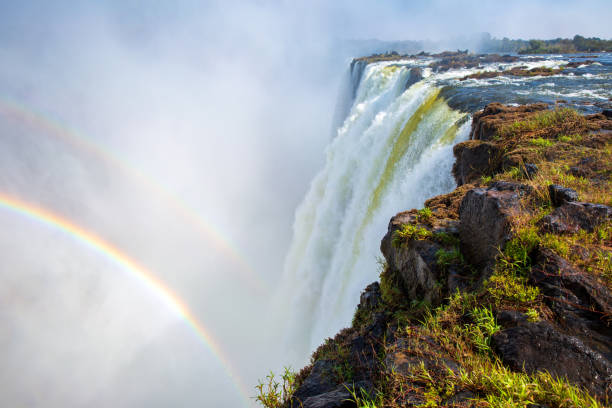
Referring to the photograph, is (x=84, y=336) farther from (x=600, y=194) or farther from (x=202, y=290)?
(x=600, y=194)

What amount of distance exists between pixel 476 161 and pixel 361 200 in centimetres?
610

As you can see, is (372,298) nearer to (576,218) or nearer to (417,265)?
(417,265)

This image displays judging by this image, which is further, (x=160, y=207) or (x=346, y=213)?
(x=160, y=207)

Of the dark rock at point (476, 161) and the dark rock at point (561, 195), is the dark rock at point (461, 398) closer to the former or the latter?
the dark rock at point (561, 195)

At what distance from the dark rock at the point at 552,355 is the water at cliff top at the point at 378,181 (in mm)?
3945

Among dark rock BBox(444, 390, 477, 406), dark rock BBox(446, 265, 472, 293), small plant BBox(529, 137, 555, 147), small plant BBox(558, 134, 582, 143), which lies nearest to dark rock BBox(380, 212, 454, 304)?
dark rock BBox(446, 265, 472, 293)

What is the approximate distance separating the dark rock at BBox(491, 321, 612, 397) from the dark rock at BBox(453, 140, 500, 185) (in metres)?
4.00

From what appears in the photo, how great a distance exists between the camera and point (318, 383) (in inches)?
128

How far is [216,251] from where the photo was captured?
116 ft

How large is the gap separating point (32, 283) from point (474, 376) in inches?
2344

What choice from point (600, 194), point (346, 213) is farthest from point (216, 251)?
point (600, 194)

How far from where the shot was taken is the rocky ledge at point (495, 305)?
1990 mm

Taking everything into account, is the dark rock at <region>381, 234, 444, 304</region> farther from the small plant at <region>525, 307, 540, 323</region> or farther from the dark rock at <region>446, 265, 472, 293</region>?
the small plant at <region>525, 307, 540, 323</region>

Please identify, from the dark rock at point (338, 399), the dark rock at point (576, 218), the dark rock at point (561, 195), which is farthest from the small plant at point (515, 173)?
the dark rock at point (338, 399)
